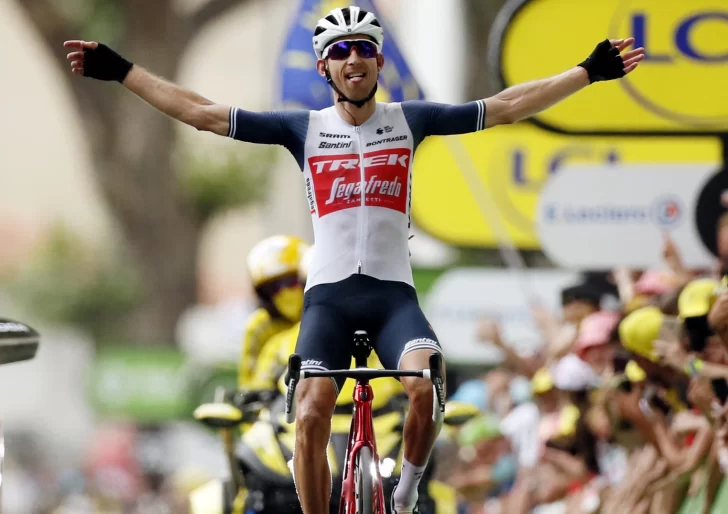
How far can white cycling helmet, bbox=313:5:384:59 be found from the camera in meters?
8.75

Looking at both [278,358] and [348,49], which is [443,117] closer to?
[348,49]

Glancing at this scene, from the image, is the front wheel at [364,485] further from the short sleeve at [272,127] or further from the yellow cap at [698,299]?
the yellow cap at [698,299]

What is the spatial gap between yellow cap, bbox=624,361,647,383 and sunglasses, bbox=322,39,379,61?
145 inches

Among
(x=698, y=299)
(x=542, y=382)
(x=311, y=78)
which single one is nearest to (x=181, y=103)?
(x=698, y=299)

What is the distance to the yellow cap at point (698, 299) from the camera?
1014 cm

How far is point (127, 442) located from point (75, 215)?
12575 mm

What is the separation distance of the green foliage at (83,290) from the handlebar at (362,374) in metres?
30.5

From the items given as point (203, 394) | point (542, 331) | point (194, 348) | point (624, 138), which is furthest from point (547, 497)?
point (194, 348)

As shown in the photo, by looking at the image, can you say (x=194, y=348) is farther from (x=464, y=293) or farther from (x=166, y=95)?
(x=166, y=95)

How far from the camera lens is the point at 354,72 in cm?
874

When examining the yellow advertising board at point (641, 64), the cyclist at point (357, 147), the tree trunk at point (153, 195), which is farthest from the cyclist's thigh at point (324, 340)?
the tree trunk at point (153, 195)

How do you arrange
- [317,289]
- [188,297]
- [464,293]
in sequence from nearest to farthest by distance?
1. [317,289]
2. [464,293]
3. [188,297]

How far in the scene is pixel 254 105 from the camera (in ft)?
145

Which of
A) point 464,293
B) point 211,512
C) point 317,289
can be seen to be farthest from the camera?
point 464,293
